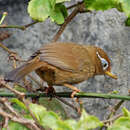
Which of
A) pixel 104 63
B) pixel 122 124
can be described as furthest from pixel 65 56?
pixel 122 124

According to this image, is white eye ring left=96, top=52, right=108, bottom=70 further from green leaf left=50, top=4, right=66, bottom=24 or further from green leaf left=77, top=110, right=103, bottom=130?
green leaf left=77, top=110, right=103, bottom=130

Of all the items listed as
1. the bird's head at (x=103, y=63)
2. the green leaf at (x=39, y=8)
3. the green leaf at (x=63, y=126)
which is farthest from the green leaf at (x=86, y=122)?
the bird's head at (x=103, y=63)

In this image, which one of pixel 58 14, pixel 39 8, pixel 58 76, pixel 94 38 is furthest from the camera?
pixel 94 38

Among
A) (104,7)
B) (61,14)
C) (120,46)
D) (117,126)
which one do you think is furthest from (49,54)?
(117,126)

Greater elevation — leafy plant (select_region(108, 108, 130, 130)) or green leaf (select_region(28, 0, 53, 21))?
green leaf (select_region(28, 0, 53, 21))

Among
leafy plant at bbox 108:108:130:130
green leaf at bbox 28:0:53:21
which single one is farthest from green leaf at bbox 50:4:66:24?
leafy plant at bbox 108:108:130:130

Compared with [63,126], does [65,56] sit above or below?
below

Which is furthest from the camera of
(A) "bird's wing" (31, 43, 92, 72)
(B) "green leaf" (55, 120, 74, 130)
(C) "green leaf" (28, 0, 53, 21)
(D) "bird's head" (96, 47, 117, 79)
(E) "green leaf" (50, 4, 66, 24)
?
(D) "bird's head" (96, 47, 117, 79)

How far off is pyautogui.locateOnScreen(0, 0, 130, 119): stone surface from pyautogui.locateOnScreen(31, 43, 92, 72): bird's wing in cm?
25

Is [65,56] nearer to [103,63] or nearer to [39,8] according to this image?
[103,63]

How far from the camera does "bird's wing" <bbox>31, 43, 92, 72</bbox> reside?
2.41m

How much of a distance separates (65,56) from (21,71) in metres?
0.58

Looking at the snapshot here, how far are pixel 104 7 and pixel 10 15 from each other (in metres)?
1.20

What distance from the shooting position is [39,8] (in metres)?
2.07
